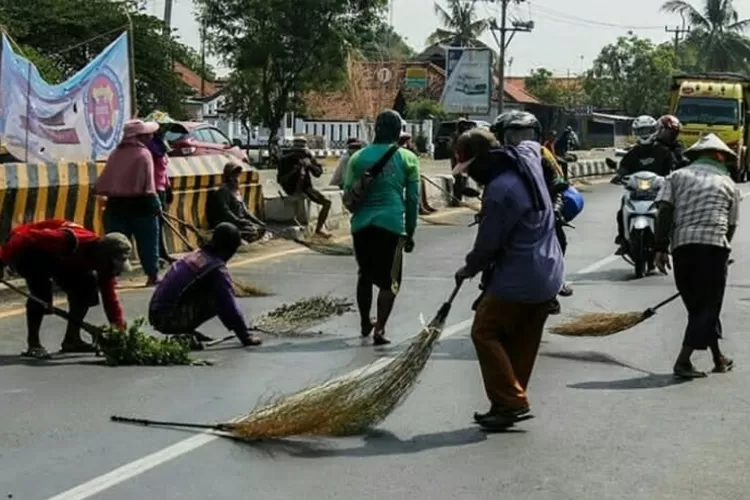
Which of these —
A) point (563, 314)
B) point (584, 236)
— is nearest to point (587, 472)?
point (563, 314)

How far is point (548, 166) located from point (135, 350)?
11.5ft

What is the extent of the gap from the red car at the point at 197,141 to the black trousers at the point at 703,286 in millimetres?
13264

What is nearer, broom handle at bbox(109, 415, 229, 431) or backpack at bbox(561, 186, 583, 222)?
broom handle at bbox(109, 415, 229, 431)

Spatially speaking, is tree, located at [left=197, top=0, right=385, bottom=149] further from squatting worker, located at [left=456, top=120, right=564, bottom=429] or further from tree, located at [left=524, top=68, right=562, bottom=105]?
tree, located at [left=524, top=68, right=562, bottom=105]

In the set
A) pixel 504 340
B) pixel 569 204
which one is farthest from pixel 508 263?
pixel 569 204

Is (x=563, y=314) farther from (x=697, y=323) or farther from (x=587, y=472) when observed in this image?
(x=587, y=472)

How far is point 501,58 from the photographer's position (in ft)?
211

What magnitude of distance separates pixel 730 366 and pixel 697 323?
60 centimetres

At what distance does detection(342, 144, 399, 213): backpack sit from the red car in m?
11.4

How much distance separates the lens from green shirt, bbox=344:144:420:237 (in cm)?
1038

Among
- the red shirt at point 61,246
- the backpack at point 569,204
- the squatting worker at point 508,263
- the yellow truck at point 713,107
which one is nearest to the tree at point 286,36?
the yellow truck at point 713,107

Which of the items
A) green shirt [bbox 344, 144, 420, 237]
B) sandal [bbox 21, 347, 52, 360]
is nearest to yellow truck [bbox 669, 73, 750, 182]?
green shirt [bbox 344, 144, 420, 237]

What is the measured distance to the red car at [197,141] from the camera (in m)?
22.5

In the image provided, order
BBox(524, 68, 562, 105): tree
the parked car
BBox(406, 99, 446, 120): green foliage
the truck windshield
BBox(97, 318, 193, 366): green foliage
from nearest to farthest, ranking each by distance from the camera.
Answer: BBox(97, 318, 193, 366): green foliage < the truck windshield < the parked car < BBox(406, 99, 446, 120): green foliage < BBox(524, 68, 562, 105): tree
